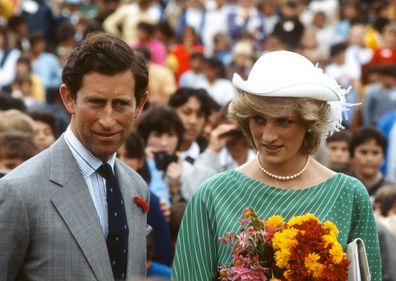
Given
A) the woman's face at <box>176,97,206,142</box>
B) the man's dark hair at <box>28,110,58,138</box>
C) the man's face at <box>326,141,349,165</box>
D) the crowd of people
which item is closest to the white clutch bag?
the crowd of people

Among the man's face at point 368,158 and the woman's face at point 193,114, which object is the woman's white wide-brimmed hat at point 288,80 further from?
the woman's face at point 193,114

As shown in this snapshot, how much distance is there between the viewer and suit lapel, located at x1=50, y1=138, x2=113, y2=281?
179 inches

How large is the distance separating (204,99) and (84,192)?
7.07m

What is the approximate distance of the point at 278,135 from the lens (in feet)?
16.7

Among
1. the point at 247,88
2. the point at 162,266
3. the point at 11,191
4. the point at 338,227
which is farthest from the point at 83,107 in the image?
the point at 162,266

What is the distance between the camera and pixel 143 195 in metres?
5.07

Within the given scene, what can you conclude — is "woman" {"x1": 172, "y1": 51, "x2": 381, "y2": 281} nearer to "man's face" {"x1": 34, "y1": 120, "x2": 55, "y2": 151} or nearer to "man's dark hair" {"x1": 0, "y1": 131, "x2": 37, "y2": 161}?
"man's dark hair" {"x1": 0, "y1": 131, "x2": 37, "y2": 161}

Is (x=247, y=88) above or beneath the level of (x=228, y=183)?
above

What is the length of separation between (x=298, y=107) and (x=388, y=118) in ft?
30.1

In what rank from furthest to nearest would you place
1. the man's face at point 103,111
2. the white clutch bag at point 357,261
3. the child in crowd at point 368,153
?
the child in crowd at point 368,153 → the white clutch bag at point 357,261 → the man's face at point 103,111

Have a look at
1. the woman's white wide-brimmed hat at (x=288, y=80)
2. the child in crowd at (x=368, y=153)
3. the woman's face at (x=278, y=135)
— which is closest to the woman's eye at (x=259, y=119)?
the woman's face at (x=278, y=135)

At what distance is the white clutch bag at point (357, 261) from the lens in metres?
4.94

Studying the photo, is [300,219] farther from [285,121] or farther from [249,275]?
[285,121]

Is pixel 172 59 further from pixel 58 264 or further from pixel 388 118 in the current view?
pixel 58 264
